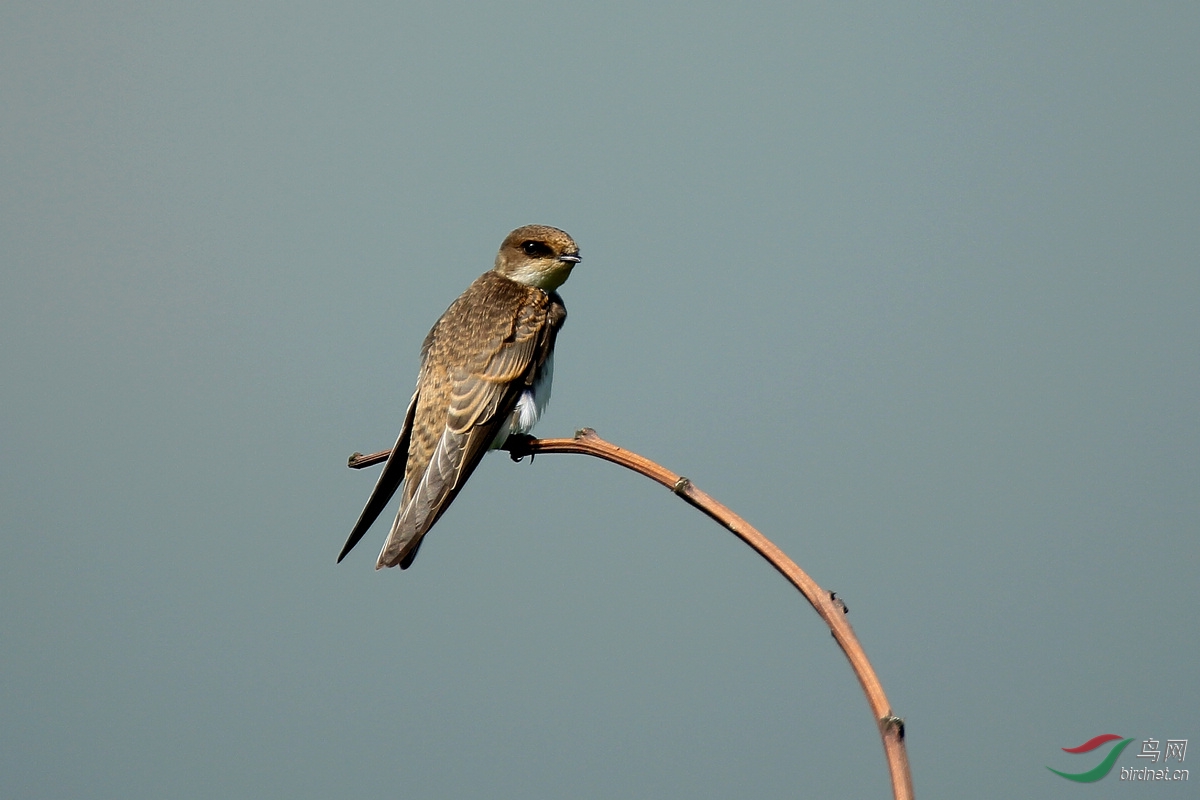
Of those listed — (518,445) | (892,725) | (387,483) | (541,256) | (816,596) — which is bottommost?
Answer: (892,725)

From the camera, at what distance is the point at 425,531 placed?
3.49 m

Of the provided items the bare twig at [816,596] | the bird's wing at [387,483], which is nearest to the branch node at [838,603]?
the bare twig at [816,596]

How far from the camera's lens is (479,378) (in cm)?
416

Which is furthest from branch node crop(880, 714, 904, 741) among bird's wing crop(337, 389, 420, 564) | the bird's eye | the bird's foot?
the bird's eye

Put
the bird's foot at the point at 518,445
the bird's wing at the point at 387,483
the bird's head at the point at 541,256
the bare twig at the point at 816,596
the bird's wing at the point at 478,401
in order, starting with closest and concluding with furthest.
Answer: the bare twig at the point at 816,596 → the bird's wing at the point at 387,483 → the bird's wing at the point at 478,401 → the bird's foot at the point at 518,445 → the bird's head at the point at 541,256

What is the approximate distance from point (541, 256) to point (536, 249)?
0.04 meters

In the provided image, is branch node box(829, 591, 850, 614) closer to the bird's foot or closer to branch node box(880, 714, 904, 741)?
branch node box(880, 714, 904, 741)

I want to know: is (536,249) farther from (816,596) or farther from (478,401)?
(816,596)

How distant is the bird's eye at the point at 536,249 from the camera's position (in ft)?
15.0

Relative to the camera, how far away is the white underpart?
423 cm

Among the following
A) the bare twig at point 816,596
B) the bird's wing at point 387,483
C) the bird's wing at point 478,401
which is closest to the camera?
the bare twig at point 816,596

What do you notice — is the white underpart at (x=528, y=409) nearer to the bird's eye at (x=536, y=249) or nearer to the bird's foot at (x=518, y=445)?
the bird's foot at (x=518, y=445)

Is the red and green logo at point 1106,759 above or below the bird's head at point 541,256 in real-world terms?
below

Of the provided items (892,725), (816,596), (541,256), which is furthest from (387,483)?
(892,725)
